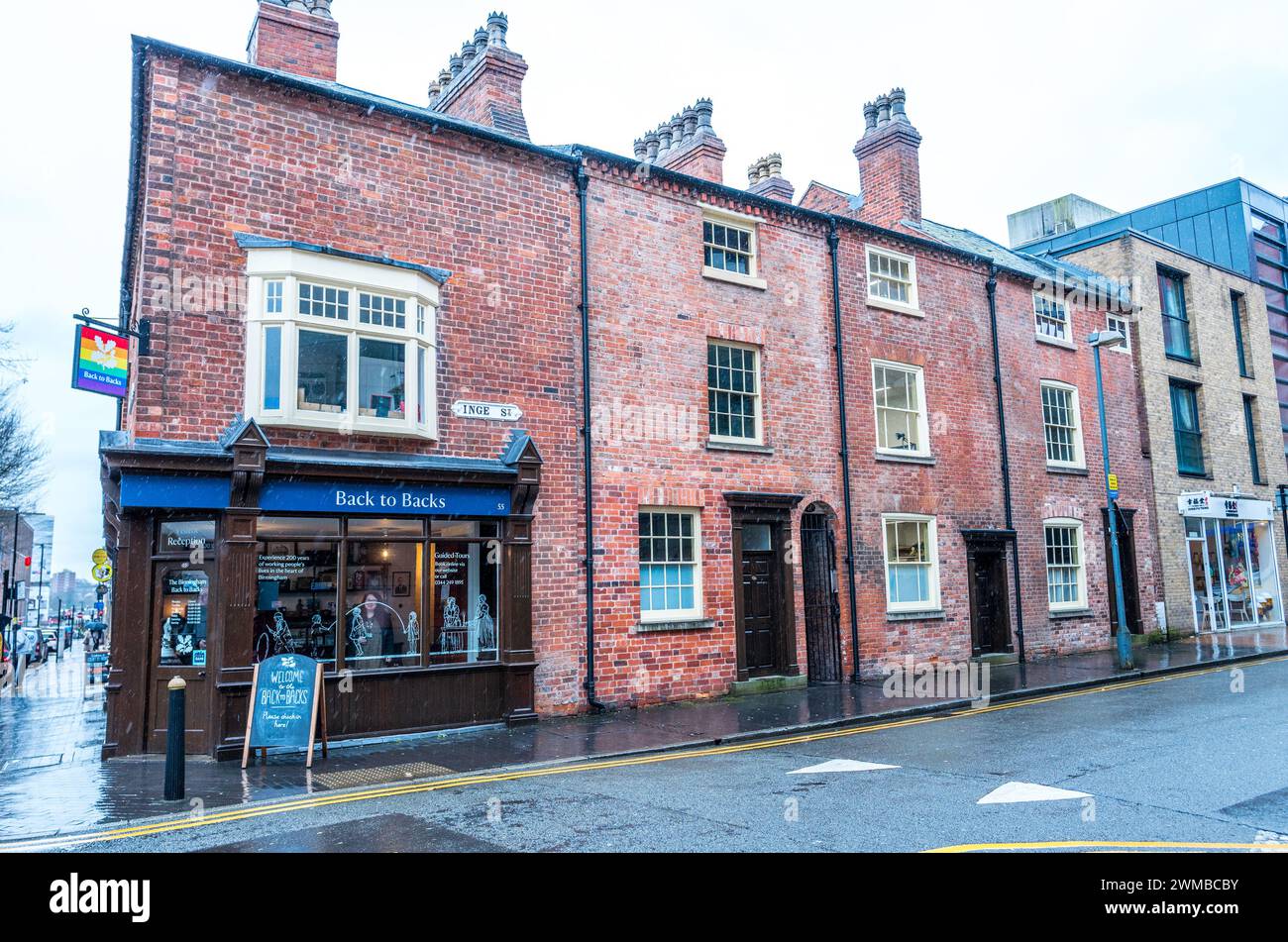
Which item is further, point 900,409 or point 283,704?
point 900,409

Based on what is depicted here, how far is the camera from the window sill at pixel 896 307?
60.3ft

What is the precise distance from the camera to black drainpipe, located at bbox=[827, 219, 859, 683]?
55.2 ft

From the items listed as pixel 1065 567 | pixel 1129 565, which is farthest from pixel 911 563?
pixel 1129 565

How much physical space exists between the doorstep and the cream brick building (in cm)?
1327

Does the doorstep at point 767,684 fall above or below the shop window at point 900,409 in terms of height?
below

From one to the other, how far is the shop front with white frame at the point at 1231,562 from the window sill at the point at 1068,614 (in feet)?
16.9

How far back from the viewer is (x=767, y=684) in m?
15.5

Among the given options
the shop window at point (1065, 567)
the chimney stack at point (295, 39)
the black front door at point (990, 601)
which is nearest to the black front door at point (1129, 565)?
the shop window at point (1065, 567)

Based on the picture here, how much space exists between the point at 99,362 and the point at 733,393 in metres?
9.89

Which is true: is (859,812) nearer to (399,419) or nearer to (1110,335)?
(399,419)

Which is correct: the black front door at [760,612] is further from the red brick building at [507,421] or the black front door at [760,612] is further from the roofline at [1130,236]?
the roofline at [1130,236]

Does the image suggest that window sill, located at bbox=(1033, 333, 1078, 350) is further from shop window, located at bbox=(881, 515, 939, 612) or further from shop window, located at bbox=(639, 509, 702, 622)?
shop window, located at bbox=(639, 509, 702, 622)

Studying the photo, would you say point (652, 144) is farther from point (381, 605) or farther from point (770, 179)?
point (381, 605)

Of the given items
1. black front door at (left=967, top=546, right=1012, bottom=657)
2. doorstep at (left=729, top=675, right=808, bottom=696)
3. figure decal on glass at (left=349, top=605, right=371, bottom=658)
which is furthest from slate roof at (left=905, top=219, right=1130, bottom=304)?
figure decal on glass at (left=349, top=605, right=371, bottom=658)
